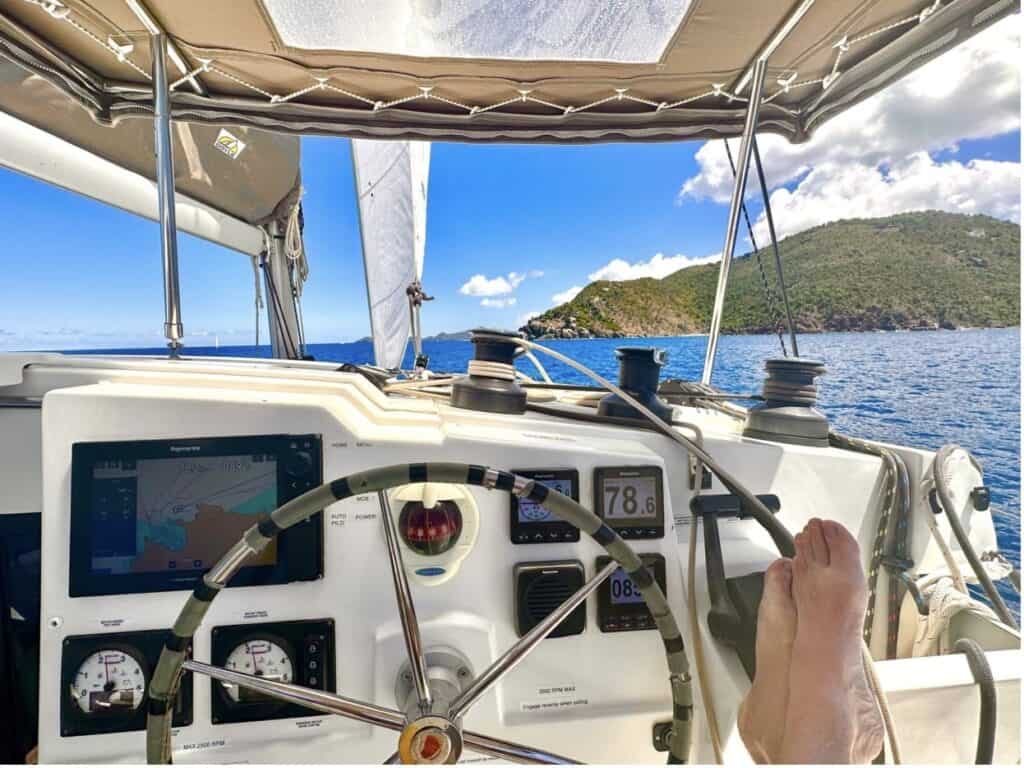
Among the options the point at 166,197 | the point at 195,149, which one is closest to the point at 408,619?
the point at 166,197

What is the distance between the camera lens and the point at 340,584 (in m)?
0.79

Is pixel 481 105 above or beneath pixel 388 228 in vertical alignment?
beneath

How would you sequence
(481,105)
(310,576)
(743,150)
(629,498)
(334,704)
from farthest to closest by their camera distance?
1. (481,105)
2. (743,150)
3. (629,498)
4. (310,576)
5. (334,704)

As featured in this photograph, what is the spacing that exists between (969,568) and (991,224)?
46.7 ft

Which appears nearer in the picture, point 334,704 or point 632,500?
point 334,704

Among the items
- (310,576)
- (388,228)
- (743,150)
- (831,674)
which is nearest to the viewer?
(831,674)

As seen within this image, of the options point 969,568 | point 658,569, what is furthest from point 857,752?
point 969,568

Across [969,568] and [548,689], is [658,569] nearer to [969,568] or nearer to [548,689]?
[548,689]

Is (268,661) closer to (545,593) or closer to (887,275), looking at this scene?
(545,593)

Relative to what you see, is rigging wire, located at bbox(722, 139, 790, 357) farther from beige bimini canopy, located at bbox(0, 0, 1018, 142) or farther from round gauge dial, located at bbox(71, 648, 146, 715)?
round gauge dial, located at bbox(71, 648, 146, 715)

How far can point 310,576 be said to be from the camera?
0.78 metres

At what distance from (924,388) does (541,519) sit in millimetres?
16028

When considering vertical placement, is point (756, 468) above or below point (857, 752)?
above

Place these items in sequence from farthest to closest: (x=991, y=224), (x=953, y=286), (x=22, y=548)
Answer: (x=953, y=286) → (x=991, y=224) → (x=22, y=548)
